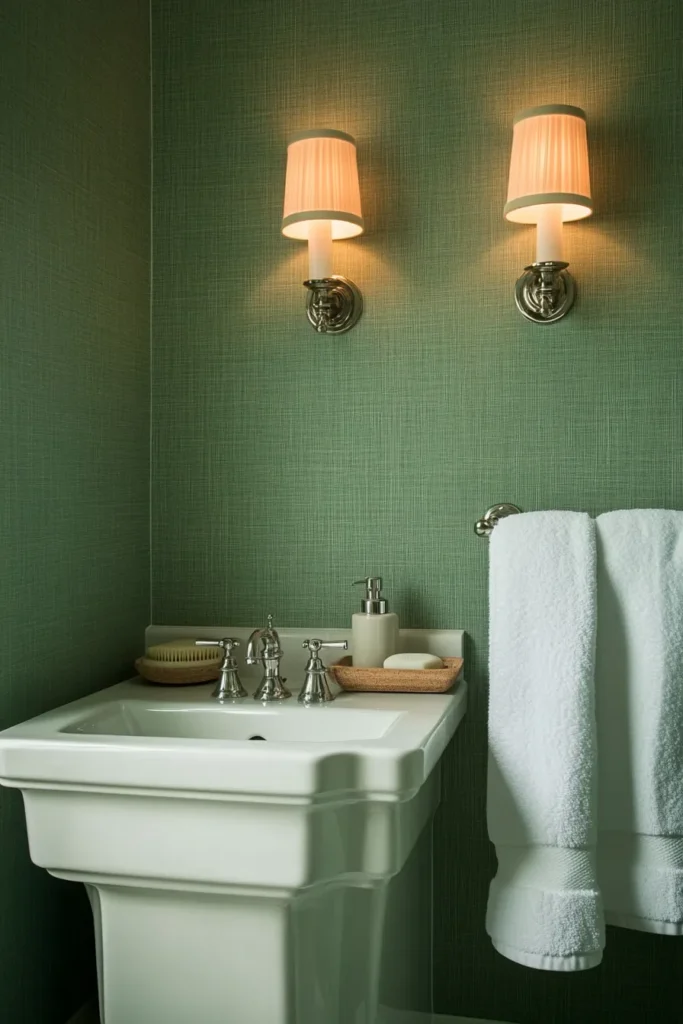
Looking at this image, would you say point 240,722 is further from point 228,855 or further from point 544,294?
point 544,294

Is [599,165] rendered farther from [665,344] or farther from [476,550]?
[476,550]

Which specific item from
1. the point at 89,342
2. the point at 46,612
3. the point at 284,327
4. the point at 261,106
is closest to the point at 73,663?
the point at 46,612

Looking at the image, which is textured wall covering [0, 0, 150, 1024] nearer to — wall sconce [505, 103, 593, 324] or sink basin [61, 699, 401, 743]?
sink basin [61, 699, 401, 743]

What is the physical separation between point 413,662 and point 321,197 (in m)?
0.72

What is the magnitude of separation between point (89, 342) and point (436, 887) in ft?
3.38

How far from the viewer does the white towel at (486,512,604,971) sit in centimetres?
133

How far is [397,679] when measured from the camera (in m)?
1.50

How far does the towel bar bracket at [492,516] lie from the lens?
1610 mm

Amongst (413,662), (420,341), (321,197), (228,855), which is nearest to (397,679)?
(413,662)

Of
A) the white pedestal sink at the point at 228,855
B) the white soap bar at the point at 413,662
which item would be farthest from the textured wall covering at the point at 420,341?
the white pedestal sink at the point at 228,855

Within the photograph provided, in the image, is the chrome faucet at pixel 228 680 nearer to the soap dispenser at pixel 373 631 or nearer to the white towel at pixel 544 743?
the soap dispenser at pixel 373 631

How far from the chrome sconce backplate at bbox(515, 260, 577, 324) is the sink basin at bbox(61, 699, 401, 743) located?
0.68 metres

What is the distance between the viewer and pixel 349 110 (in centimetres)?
168

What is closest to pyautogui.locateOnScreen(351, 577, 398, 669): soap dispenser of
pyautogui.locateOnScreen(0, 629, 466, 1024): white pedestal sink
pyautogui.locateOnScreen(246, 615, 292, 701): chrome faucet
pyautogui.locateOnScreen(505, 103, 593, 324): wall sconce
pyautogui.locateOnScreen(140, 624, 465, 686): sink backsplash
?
pyautogui.locateOnScreen(140, 624, 465, 686): sink backsplash
